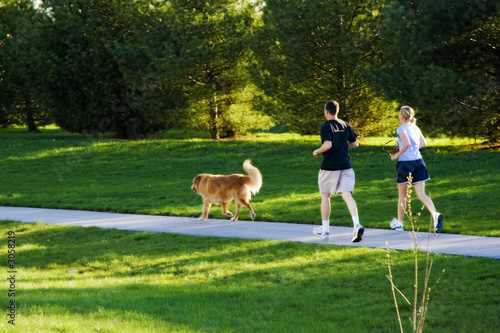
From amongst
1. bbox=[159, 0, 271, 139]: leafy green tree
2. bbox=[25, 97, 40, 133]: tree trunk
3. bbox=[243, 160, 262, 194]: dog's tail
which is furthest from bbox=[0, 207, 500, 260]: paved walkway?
bbox=[25, 97, 40, 133]: tree trunk

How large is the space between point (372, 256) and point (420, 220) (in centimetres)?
307

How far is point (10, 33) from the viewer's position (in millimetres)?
40812

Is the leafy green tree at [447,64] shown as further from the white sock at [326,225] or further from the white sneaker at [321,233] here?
the white sock at [326,225]

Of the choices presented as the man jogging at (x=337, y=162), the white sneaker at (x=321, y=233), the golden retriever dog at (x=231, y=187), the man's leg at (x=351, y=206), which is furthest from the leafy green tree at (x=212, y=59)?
the man's leg at (x=351, y=206)

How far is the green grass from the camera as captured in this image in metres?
12.2

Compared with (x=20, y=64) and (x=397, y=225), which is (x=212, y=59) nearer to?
(x=20, y=64)

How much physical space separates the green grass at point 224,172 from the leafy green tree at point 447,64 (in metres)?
1.47

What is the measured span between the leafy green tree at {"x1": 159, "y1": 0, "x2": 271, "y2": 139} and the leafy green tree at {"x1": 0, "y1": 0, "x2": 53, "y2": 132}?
769cm

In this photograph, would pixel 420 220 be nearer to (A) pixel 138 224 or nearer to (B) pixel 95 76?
(A) pixel 138 224

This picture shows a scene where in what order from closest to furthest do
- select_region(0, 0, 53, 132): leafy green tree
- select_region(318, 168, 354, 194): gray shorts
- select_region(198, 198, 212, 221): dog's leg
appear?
select_region(318, 168, 354, 194): gray shorts, select_region(198, 198, 212, 221): dog's leg, select_region(0, 0, 53, 132): leafy green tree

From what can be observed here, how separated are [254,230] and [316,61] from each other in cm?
1735

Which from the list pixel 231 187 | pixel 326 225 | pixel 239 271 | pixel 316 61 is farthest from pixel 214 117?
pixel 239 271

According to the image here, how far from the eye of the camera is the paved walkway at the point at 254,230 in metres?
8.55

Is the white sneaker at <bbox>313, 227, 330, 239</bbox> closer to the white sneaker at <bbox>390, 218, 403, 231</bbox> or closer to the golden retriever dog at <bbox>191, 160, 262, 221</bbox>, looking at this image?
the white sneaker at <bbox>390, 218, 403, 231</bbox>
